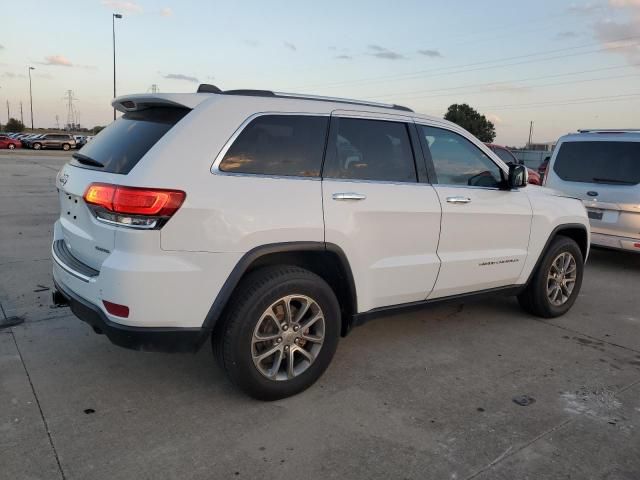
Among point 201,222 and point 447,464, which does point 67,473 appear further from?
point 447,464

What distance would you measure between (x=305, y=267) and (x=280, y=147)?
31.2 inches

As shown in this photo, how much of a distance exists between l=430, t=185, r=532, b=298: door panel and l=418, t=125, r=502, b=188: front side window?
0.09 metres

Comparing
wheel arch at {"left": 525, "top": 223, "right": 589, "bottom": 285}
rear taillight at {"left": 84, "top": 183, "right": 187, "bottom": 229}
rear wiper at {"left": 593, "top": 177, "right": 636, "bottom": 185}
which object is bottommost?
wheel arch at {"left": 525, "top": 223, "right": 589, "bottom": 285}

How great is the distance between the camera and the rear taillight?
9.18 feet

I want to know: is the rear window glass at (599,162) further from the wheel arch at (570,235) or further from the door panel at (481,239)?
the door panel at (481,239)

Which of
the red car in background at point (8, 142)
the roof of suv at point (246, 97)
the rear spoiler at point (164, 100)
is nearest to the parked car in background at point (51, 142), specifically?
the red car in background at point (8, 142)

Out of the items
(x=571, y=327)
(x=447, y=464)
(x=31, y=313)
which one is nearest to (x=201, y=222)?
(x=447, y=464)

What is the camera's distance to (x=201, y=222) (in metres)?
2.90

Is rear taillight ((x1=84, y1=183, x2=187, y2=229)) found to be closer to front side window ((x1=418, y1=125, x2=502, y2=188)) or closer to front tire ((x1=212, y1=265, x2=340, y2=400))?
front tire ((x1=212, y1=265, x2=340, y2=400))

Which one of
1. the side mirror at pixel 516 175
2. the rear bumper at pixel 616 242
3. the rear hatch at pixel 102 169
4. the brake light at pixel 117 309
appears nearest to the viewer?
the brake light at pixel 117 309

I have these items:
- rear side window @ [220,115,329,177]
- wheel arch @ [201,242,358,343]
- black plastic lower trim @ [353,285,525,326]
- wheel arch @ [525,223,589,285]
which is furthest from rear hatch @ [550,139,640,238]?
rear side window @ [220,115,329,177]

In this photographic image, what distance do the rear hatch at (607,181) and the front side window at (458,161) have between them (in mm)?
3479

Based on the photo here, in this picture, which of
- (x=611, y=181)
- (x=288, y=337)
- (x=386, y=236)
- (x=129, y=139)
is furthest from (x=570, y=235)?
(x=129, y=139)

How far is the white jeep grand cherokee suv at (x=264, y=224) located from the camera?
2.88m
